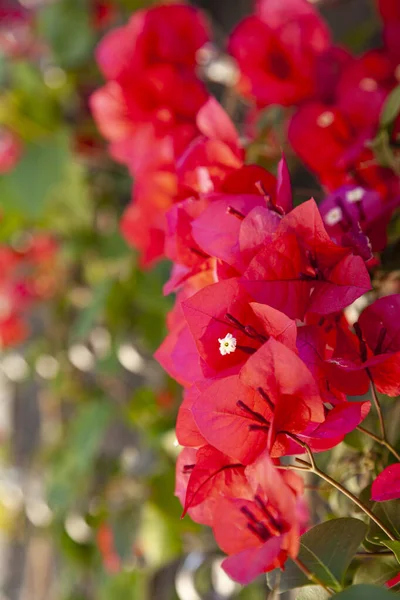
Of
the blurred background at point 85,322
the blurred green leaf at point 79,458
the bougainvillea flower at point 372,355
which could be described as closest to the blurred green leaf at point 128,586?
the blurred background at point 85,322

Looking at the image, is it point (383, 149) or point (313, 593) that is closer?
point (313, 593)

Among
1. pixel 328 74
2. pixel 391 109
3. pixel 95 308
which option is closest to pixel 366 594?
pixel 391 109

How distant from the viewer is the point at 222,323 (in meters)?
0.37

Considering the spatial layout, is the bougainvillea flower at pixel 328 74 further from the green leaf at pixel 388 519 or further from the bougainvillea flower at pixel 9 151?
the bougainvillea flower at pixel 9 151

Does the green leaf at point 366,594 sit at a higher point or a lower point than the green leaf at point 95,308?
higher

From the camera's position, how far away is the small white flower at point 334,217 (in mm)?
434

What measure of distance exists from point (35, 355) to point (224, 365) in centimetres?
111

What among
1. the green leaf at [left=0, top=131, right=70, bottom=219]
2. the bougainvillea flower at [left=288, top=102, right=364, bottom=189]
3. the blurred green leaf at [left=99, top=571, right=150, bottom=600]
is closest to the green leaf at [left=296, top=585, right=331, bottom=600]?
A: the bougainvillea flower at [left=288, top=102, right=364, bottom=189]

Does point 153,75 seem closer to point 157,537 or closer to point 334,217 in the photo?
point 334,217

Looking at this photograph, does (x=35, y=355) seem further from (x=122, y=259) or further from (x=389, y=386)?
(x=389, y=386)

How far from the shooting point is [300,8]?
2.06 feet

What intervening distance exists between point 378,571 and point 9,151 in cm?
103

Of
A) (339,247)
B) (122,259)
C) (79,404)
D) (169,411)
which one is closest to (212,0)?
(122,259)

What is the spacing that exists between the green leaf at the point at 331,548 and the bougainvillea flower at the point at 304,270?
121mm
